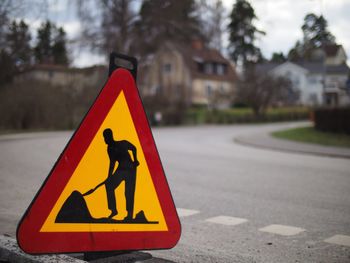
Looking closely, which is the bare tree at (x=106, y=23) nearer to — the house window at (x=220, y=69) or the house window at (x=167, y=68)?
the house window at (x=167, y=68)

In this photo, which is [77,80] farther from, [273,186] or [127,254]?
[127,254]

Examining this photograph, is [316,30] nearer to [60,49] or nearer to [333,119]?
[333,119]

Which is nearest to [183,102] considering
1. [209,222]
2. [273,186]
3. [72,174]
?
[273,186]

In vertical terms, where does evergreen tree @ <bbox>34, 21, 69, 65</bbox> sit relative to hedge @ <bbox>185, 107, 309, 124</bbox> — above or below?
above

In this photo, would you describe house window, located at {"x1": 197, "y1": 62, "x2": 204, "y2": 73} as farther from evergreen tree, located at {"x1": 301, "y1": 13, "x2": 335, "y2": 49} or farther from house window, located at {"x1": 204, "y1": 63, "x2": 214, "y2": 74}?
evergreen tree, located at {"x1": 301, "y1": 13, "x2": 335, "y2": 49}

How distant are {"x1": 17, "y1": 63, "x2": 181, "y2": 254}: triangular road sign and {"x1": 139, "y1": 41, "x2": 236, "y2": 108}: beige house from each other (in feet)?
106

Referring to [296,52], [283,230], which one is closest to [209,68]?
[283,230]

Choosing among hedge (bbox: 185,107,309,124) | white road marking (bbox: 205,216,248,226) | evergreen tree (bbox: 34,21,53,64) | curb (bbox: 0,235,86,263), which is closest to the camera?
curb (bbox: 0,235,86,263)

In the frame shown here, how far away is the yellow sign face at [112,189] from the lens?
11.1ft

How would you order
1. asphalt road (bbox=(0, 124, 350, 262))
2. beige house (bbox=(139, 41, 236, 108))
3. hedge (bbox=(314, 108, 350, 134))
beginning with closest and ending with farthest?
Answer: asphalt road (bbox=(0, 124, 350, 262)) < hedge (bbox=(314, 108, 350, 134)) < beige house (bbox=(139, 41, 236, 108))

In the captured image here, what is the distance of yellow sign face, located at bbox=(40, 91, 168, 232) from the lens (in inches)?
133

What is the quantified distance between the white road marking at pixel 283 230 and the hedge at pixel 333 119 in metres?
18.4

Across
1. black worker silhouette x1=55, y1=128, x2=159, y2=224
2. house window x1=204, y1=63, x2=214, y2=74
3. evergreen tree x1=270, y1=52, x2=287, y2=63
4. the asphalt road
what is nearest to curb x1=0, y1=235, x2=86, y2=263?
black worker silhouette x1=55, y1=128, x2=159, y2=224

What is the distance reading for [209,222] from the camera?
5.95 metres
